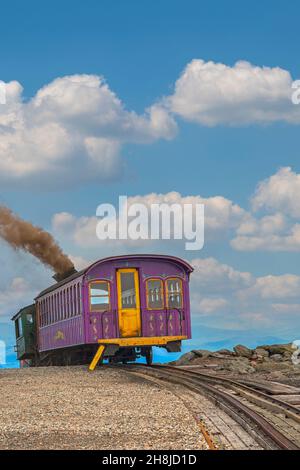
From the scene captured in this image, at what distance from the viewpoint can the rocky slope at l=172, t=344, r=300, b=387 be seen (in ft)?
72.5

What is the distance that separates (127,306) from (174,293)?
5.62 ft

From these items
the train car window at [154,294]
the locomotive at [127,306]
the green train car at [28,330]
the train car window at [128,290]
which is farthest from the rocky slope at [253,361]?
the green train car at [28,330]

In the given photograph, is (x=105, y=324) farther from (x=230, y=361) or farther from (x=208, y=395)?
(x=208, y=395)

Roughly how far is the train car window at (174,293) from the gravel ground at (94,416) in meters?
4.12

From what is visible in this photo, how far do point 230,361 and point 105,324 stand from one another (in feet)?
18.2

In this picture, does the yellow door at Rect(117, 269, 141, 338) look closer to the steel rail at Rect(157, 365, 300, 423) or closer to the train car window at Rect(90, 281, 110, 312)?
the train car window at Rect(90, 281, 110, 312)

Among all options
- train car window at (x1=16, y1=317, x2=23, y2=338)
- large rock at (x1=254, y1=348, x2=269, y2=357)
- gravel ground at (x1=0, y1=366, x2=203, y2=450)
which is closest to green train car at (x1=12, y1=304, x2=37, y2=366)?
train car window at (x1=16, y1=317, x2=23, y2=338)

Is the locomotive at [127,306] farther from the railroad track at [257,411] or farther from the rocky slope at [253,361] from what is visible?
the railroad track at [257,411]

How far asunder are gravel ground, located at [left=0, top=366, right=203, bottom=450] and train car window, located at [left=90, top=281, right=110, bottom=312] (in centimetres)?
296

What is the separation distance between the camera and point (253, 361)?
2823cm

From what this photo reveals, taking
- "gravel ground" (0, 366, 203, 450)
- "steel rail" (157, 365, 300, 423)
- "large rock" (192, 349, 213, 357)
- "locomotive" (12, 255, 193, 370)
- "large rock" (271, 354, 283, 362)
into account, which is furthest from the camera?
"large rock" (192, 349, 213, 357)

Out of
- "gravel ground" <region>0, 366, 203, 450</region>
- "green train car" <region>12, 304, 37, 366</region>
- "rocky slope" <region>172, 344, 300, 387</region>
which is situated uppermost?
"green train car" <region>12, 304, 37, 366</region>

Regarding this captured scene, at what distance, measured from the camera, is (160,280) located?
24250 mm

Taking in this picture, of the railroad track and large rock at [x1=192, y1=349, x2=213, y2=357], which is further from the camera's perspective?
large rock at [x1=192, y1=349, x2=213, y2=357]
